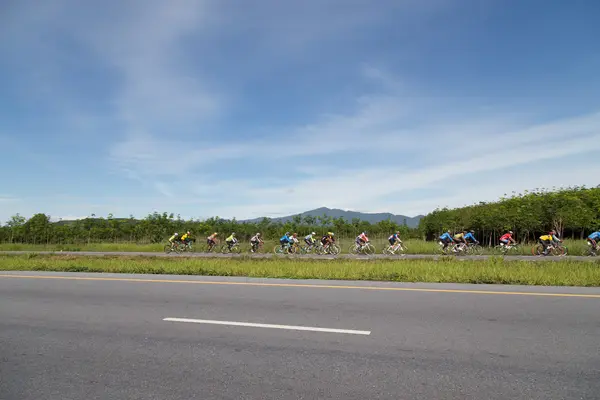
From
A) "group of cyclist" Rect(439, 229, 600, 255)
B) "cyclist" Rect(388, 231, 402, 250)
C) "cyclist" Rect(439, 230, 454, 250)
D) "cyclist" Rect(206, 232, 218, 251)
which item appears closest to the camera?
"group of cyclist" Rect(439, 229, 600, 255)

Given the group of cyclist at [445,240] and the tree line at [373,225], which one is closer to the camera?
the group of cyclist at [445,240]

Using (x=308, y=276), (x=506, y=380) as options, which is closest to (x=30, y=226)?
(x=308, y=276)

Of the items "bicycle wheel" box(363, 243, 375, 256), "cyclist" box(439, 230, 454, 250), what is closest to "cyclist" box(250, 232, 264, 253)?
"bicycle wheel" box(363, 243, 375, 256)

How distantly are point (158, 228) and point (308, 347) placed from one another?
47.2m

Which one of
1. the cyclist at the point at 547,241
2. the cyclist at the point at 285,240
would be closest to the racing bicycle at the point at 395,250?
the cyclist at the point at 285,240

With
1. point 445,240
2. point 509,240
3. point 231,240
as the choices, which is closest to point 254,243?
point 231,240

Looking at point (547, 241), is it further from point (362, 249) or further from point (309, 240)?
point (309, 240)

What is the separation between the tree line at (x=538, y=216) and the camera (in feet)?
109

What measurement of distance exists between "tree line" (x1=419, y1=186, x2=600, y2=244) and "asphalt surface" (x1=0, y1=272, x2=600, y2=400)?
2922cm

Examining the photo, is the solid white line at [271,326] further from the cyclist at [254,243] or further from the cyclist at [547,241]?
the cyclist at [254,243]

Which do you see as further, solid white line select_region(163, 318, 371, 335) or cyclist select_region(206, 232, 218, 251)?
cyclist select_region(206, 232, 218, 251)

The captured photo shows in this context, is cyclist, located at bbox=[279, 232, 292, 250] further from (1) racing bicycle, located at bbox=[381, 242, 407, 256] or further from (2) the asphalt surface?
(2) the asphalt surface

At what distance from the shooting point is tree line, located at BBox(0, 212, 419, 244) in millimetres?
48306

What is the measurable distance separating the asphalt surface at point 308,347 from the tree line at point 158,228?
38.5m
